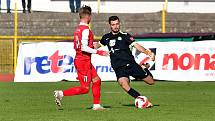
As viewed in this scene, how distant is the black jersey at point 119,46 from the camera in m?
15.5

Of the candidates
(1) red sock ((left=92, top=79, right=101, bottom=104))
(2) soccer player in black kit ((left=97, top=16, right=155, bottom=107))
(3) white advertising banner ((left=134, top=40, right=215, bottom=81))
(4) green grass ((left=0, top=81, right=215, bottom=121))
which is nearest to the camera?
(4) green grass ((left=0, top=81, right=215, bottom=121))

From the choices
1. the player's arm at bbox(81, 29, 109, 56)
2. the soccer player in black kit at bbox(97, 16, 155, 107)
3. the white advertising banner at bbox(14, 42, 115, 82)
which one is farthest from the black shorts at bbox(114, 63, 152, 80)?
the white advertising banner at bbox(14, 42, 115, 82)

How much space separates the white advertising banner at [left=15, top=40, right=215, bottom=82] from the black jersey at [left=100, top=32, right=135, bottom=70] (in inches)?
401

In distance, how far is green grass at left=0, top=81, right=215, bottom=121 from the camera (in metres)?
13.3

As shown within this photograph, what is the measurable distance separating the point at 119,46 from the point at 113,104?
1.45 metres

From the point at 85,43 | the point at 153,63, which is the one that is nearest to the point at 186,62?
the point at 153,63

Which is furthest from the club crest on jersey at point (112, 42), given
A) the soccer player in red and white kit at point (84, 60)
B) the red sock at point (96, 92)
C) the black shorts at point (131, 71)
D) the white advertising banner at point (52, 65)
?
the white advertising banner at point (52, 65)

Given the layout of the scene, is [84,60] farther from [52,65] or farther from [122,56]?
[52,65]

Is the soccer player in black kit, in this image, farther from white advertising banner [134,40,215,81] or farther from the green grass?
white advertising banner [134,40,215,81]

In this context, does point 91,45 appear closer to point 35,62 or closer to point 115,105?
point 115,105

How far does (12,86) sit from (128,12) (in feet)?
49.8

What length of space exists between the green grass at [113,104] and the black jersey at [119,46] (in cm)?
84

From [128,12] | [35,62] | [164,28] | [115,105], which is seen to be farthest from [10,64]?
[115,105]

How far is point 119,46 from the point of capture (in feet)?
51.1
